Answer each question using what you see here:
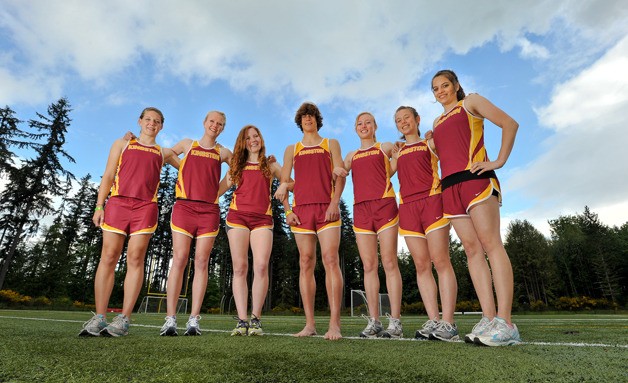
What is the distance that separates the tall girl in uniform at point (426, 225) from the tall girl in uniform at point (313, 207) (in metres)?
0.78

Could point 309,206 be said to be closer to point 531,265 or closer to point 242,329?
point 242,329

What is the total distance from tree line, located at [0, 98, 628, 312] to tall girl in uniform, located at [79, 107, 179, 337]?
26.8 m

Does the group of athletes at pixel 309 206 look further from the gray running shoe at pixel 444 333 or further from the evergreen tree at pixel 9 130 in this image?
the evergreen tree at pixel 9 130

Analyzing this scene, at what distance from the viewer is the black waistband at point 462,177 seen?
322 centimetres

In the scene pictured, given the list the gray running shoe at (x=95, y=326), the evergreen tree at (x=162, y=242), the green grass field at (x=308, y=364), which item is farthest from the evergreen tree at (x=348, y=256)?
the green grass field at (x=308, y=364)

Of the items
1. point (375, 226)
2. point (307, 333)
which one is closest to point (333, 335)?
point (307, 333)

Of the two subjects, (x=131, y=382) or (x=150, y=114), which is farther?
(x=150, y=114)

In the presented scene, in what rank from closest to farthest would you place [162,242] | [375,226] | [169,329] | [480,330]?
[480,330]
[169,329]
[375,226]
[162,242]

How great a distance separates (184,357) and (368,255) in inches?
105

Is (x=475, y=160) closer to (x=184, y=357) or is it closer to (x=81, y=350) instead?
(x=184, y=357)

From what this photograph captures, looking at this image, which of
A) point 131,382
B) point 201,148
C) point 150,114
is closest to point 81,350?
point 131,382

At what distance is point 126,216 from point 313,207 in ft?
7.01

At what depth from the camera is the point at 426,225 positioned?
4051 mm

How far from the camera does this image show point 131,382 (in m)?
1.64
